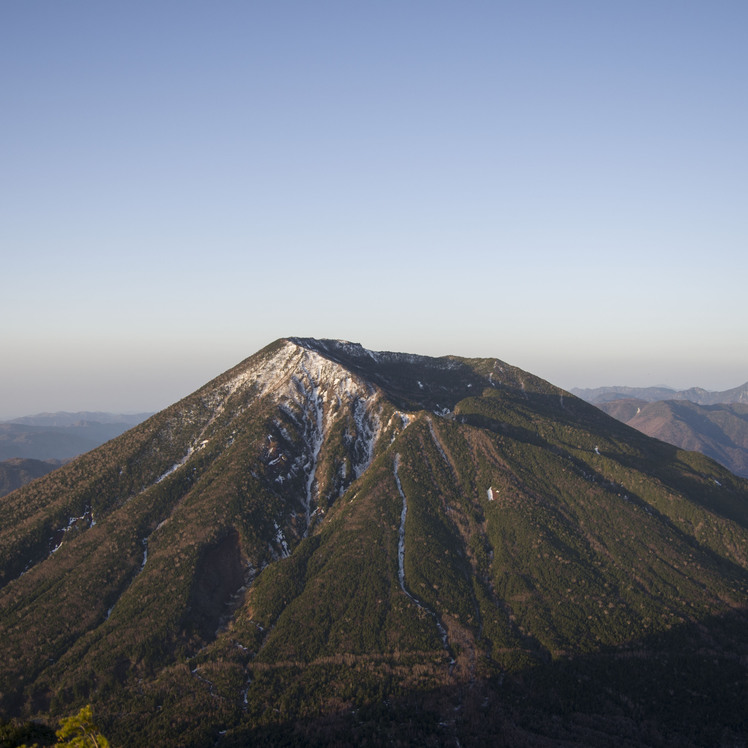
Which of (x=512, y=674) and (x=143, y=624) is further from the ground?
(x=143, y=624)

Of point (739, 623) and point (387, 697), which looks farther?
point (739, 623)

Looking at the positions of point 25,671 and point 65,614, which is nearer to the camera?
point 25,671

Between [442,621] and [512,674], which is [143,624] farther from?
[512,674]

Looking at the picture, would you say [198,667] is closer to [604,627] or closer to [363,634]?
[363,634]

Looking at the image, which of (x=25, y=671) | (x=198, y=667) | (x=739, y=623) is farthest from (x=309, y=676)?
(x=739, y=623)

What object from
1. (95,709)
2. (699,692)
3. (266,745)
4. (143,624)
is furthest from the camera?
(143,624)

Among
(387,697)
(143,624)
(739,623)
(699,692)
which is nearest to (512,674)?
(387,697)

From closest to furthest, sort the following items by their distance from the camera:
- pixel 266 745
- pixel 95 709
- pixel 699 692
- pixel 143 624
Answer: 1. pixel 266 745
2. pixel 95 709
3. pixel 699 692
4. pixel 143 624

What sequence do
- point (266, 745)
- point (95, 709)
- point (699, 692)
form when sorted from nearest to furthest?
point (266, 745) → point (95, 709) → point (699, 692)

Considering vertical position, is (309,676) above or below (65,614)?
below
